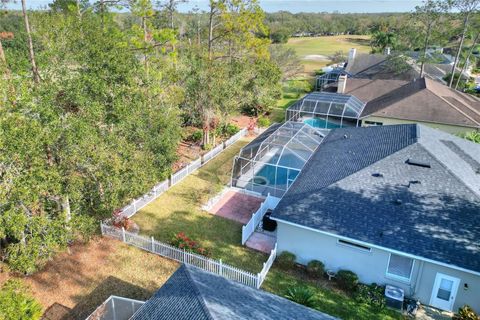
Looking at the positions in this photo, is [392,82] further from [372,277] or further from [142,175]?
[142,175]

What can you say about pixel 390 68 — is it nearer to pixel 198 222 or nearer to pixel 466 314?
pixel 198 222

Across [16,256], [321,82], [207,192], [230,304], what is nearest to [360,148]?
[207,192]

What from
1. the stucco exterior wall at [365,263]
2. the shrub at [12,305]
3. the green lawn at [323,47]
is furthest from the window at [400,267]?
the green lawn at [323,47]

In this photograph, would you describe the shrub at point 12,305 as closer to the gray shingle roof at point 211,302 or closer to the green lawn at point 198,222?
the gray shingle roof at point 211,302

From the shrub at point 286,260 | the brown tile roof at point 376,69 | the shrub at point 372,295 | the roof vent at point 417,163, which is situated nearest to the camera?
the shrub at point 372,295

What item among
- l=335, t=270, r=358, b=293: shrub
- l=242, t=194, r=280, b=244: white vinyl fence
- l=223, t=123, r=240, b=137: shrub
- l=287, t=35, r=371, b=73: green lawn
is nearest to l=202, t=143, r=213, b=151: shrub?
l=223, t=123, r=240, b=137: shrub

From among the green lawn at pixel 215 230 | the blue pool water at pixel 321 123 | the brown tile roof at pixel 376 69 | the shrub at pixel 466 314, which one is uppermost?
the brown tile roof at pixel 376 69

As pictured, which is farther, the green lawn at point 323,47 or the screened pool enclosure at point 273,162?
the green lawn at point 323,47

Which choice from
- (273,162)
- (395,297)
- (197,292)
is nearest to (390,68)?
(273,162)
